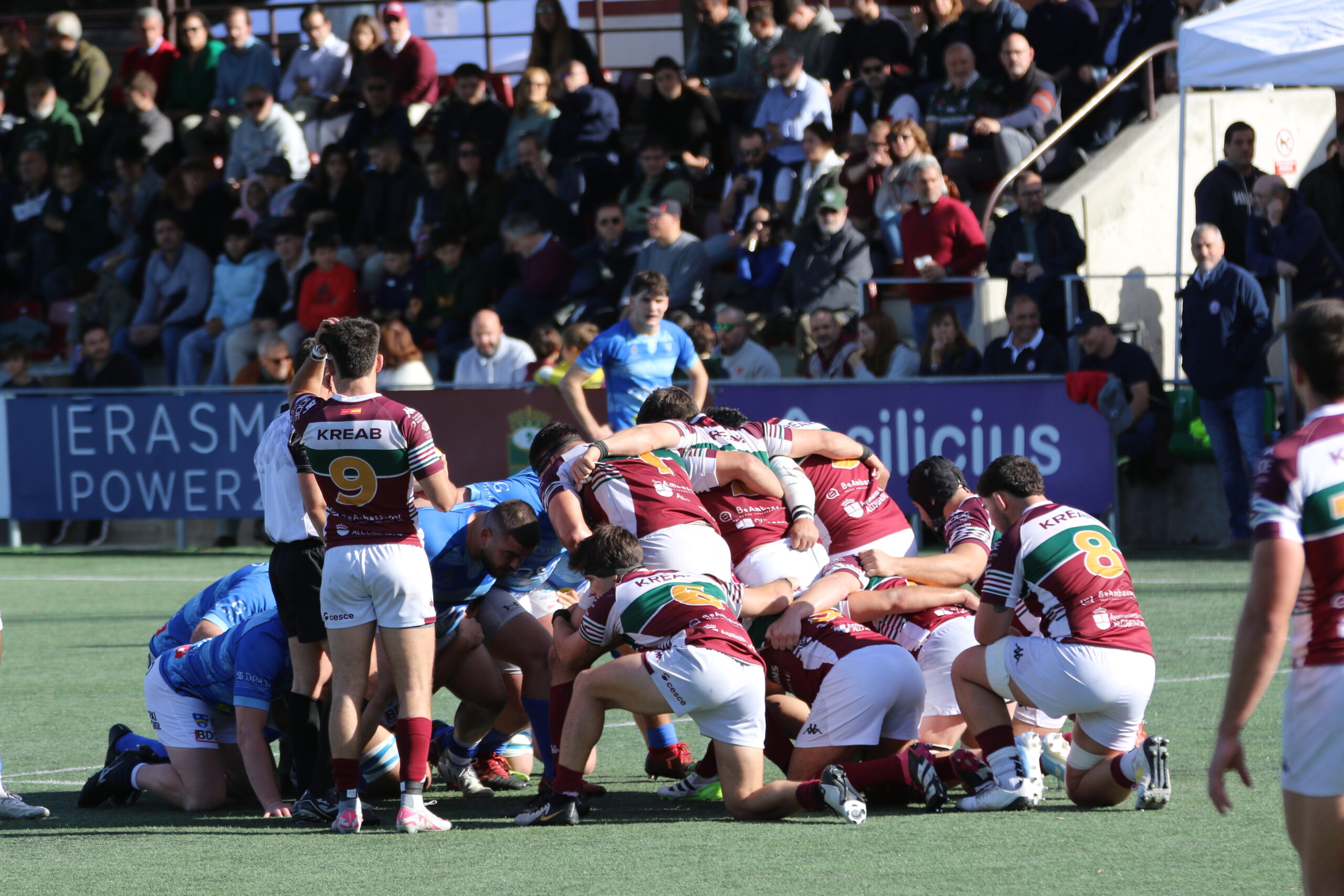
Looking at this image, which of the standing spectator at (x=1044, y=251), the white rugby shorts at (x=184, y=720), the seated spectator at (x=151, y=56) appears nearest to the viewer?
the white rugby shorts at (x=184, y=720)

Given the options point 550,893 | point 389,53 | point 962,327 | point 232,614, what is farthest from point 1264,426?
point 389,53

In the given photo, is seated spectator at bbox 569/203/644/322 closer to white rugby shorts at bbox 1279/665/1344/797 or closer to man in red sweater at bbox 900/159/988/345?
man in red sweater at bbox 900/159/988/345

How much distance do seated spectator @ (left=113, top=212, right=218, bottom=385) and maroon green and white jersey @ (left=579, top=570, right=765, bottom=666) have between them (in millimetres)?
12707

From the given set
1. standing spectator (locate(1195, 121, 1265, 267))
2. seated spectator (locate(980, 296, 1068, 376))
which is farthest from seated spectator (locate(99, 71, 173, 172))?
standing spectator (locate(1195, 121, 1265, 267))

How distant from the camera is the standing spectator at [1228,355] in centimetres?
1262

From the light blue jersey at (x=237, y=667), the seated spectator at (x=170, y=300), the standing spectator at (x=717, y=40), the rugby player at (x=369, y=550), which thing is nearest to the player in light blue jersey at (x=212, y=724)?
the light blue jersey at (x=237, y=667)

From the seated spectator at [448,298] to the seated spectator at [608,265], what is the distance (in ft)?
3.36

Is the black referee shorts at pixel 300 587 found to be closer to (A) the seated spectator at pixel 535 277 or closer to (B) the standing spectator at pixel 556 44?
(A) the seated spectator at pixel 535 277

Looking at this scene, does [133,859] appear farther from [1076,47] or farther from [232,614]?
[1076,47]

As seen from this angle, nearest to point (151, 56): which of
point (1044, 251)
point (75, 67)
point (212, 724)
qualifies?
point (75, 67)

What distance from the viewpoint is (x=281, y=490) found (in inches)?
268

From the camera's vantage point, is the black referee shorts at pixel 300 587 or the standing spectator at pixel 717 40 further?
the standing spectator at pixel 717 40

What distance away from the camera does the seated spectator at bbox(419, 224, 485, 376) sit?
16.6 metres

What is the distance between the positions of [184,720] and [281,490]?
37.8 inches
